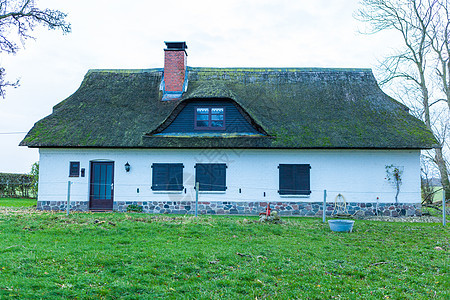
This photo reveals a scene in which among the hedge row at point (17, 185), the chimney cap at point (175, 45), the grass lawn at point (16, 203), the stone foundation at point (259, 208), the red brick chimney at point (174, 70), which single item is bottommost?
the grass lawn at point (16, 203)

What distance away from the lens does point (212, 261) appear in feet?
24.1

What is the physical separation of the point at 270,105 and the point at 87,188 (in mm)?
8706

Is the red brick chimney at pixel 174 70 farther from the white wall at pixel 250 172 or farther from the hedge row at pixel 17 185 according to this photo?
the hedge row at pixel 17 185

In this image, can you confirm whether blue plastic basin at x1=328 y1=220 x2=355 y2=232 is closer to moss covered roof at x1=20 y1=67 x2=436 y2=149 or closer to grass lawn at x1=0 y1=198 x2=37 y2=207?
moss covered roof at x1=20 y1=67 x2=436 y2=149

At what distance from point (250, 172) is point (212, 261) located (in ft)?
29.6

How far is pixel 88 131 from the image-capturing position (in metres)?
16.4

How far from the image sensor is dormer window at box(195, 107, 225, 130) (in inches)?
659

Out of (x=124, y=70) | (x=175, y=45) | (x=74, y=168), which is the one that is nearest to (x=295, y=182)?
(x=175, y=45)

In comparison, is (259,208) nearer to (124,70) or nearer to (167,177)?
(167,177)

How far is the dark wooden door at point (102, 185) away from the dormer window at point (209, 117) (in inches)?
161

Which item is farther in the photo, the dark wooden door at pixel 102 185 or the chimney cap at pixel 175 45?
the chimney cap at pixel 175 45

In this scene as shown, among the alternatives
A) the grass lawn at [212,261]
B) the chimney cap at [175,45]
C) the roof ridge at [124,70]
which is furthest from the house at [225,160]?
the grass lawn at [212,261]

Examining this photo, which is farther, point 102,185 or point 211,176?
point 102,185

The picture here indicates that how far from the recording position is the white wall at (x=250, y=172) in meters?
16.1
